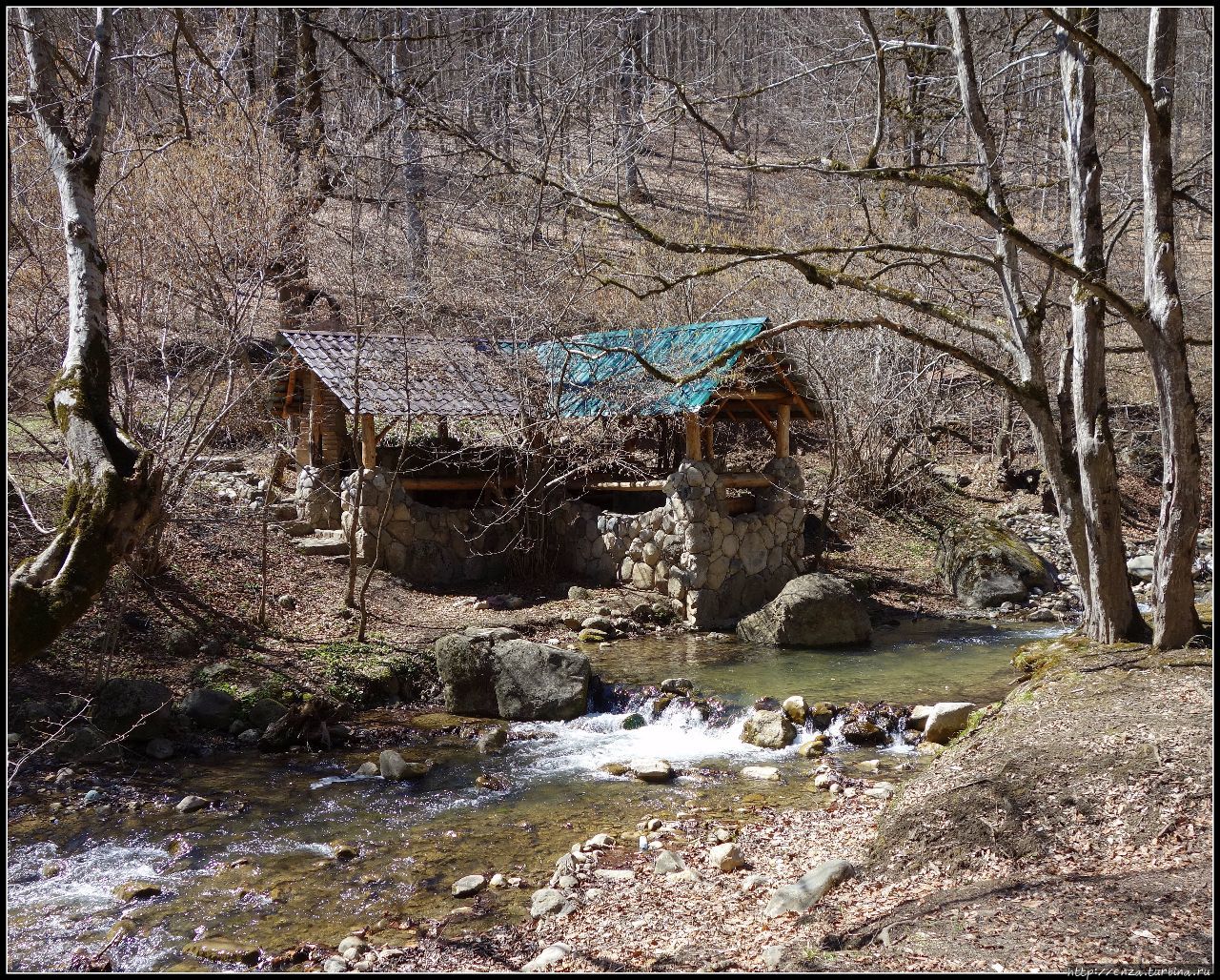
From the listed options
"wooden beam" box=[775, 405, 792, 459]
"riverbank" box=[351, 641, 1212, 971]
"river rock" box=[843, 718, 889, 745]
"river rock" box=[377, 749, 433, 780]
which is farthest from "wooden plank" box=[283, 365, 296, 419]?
"riverbank" box=[351, 641, 1212, 971]

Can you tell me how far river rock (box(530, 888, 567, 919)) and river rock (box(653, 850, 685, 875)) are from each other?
2.14ft

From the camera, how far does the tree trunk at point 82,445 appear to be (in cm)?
289

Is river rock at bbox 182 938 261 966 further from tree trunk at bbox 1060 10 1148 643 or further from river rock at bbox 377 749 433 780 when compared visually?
tree trunk at bbox 1060 10 1148 643

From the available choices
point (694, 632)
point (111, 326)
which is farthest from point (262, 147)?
point (694, 632)

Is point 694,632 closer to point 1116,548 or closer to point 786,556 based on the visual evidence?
point 786,556

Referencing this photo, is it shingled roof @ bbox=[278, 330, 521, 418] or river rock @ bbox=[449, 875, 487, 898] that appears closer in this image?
river rock @ bbox=[449, 875, 487, 898]

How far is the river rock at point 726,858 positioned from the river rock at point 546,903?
983mm

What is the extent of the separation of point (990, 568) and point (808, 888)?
35.4 feet

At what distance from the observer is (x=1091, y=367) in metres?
7.09

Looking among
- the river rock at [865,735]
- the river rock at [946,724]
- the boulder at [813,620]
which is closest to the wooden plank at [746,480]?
the boulder at [813,620]

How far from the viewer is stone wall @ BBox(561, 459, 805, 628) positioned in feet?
43.5

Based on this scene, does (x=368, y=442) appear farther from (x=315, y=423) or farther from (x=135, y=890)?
(x=135, y=890)

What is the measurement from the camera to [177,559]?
1189cm

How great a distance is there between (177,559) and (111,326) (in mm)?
3038
